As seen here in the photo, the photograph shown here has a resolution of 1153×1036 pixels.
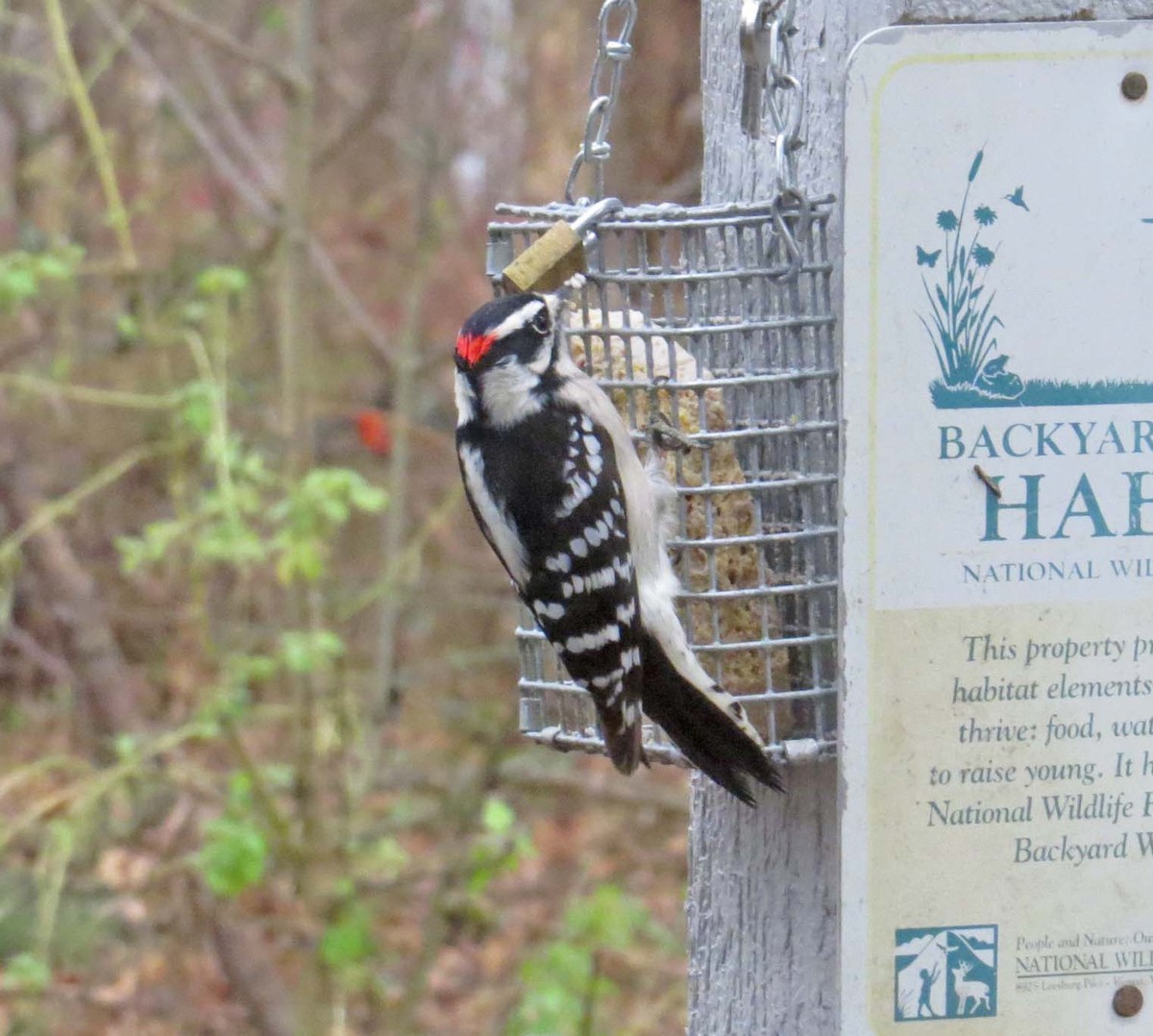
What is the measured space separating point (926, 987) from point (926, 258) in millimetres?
891

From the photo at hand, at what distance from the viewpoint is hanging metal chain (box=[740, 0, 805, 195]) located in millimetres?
2145

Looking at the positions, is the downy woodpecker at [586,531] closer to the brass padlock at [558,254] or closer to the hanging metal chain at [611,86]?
the brass padlock at [558,254]

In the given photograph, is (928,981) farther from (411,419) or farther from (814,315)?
(411,419)

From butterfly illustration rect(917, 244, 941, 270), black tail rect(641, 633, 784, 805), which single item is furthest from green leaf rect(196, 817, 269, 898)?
butterfly illustration rect(917, 244, 941, 270)

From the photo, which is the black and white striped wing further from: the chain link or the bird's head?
the chain link

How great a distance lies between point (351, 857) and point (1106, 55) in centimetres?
338

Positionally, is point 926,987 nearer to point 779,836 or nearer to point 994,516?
point 779,836

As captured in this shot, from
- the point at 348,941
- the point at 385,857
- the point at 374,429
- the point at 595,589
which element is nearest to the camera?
the point at 595,589

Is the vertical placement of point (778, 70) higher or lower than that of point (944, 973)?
higher

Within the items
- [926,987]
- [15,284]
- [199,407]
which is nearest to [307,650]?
[199,407]

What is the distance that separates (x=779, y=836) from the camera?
2.32 meters

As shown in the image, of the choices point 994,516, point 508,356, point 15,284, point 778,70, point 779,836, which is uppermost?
point 15,284

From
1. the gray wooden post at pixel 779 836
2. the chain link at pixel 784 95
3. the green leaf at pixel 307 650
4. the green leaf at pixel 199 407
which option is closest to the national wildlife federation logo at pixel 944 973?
the gray wooden post at pixel 779 836

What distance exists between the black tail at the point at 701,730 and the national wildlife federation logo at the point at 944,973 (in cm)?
27
